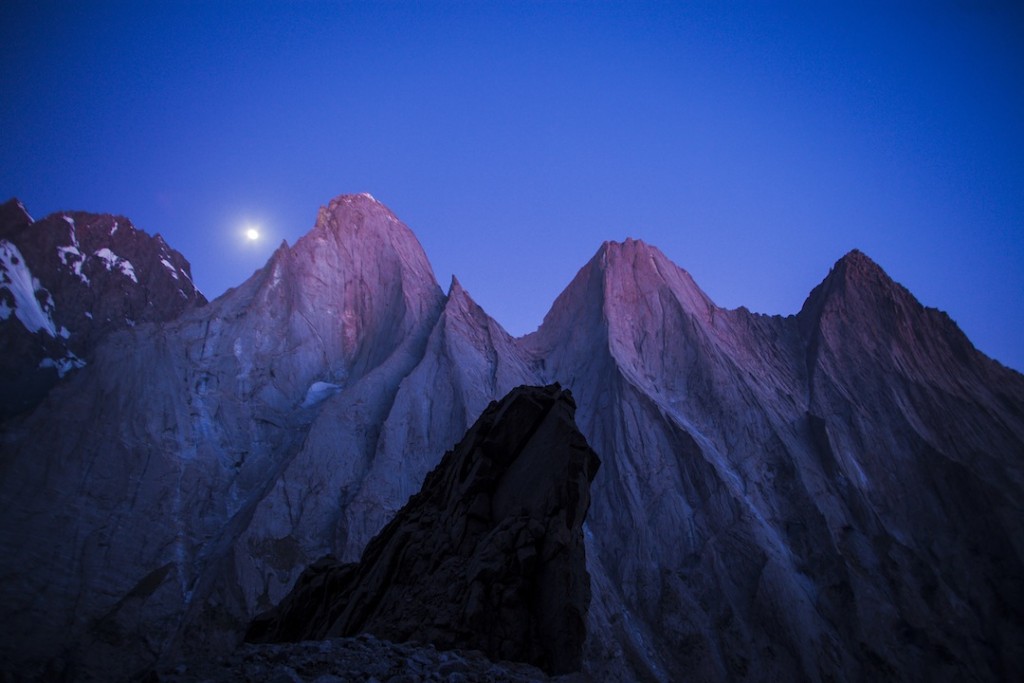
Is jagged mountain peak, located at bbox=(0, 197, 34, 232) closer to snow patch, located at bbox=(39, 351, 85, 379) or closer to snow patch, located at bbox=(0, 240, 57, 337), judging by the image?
snow patch, located at bbox=(0, 240, 57, 337)

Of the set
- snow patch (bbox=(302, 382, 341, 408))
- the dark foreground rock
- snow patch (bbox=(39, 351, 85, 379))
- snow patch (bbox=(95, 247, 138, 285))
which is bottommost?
the dark foreground rock

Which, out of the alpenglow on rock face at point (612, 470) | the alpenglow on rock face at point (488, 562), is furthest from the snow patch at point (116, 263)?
the alpenglow on rock face at point (488, 562)

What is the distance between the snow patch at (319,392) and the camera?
41406 mm

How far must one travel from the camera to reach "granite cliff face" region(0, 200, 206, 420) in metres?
45.0

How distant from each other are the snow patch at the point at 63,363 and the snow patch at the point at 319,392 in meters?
20.4

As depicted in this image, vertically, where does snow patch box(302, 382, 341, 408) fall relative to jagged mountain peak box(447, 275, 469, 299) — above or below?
below

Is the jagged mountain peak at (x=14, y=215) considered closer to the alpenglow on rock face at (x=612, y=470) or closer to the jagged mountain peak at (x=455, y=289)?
the alpenglow on rock face at (x=612, y=470)

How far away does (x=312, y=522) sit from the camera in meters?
31.0

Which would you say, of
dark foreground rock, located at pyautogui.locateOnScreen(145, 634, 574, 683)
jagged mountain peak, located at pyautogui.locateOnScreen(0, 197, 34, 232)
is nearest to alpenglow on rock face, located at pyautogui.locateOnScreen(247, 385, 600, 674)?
dark foreground rock, located at pyautogui.locateOnScreen(145, 634, 574, 683)

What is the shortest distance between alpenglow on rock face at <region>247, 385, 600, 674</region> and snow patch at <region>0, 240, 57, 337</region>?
43.5 meters

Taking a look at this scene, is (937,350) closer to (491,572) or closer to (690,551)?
(690,551)

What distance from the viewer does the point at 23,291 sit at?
4881cm

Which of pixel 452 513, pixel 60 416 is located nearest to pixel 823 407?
pixel 452 513

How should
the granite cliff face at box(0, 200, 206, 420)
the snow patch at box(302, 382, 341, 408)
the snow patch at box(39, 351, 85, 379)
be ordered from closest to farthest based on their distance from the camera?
the snow patch at box(302, 382, 341, 408), the granite cliff face at box(0, 200, 206, 420), the snow patch at box(39, 351, 85, 379)
